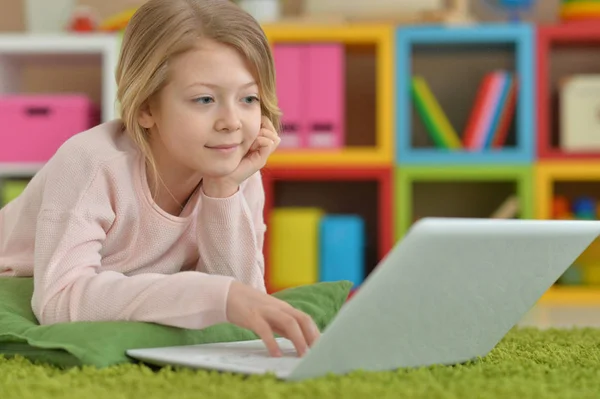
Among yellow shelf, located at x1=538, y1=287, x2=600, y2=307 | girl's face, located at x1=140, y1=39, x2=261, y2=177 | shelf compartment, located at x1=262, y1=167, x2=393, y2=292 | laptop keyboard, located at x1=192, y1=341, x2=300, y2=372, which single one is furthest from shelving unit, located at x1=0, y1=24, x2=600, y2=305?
laptop keyboard, located at x1=192, y1=341, x2=300, y2=372

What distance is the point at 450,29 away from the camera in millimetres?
2797

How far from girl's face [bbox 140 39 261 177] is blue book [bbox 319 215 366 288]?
1542 millimetres

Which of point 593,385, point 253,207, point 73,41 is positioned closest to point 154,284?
point 253,207

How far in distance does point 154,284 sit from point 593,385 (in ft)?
1.61

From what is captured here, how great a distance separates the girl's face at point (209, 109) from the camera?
1163 mm

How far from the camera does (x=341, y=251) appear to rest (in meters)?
2.74

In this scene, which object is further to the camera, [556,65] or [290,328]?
[556,65]

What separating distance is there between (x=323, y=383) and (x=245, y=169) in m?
0.48

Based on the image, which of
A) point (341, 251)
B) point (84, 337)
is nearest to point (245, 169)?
point (84, 337)

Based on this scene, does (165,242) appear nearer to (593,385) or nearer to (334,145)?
(593,385)

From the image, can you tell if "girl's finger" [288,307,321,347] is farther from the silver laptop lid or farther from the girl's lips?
the girl's lips

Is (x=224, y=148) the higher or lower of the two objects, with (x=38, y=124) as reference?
higher

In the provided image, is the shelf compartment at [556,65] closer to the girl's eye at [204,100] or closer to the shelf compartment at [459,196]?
the shelf compartment at [459,196]

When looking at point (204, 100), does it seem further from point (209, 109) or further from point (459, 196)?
point (459, 196)
